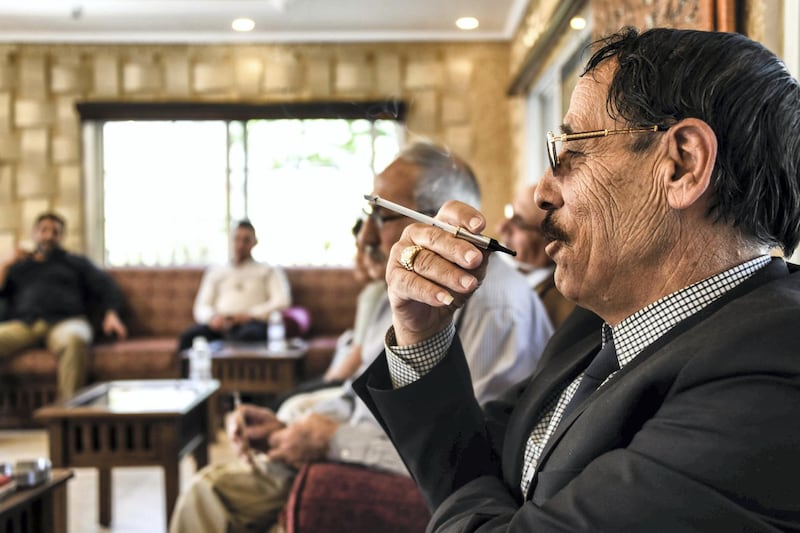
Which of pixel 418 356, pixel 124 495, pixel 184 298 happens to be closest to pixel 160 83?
pixel 184 298

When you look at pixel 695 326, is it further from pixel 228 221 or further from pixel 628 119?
pixel 228 221

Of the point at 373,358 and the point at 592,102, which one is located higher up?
the point at 592,102

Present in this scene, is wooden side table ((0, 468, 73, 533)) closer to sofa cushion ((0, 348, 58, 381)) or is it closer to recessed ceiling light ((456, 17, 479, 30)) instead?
sofa cushion ((0, 348, 58, 381))

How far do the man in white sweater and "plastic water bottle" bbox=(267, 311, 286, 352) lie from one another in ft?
0.30

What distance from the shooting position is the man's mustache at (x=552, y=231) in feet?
3.19

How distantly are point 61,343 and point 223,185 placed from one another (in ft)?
6.71

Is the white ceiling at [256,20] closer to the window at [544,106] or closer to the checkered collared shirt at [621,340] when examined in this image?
the window at [544,106]

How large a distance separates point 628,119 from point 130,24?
6332 millimetres

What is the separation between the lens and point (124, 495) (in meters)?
3.82

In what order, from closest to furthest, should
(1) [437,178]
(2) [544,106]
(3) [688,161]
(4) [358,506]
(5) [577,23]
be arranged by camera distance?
(3) [688,161] → (4) [358,506] → (1) [437,178] → (5) [577,23] → (2) [544,106]

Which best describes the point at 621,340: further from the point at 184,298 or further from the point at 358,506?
the point at 184,298

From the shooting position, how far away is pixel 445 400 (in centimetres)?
111

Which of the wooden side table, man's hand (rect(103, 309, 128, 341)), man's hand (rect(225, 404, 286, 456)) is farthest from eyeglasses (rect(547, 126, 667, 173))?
man's hand (rect(103, 309, 128, 341))

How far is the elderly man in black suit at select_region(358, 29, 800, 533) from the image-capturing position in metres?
0.71
